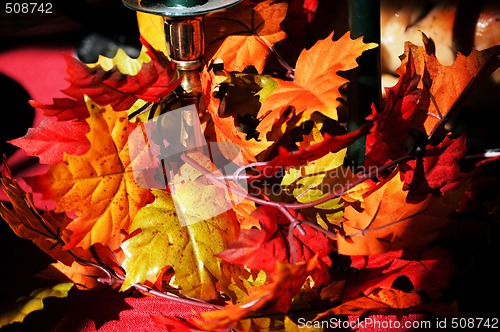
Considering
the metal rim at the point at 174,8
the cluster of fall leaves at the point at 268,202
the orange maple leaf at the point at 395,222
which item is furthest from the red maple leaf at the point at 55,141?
the orange maple leaf at the point at 395,222

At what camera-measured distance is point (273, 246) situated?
1.91 feet

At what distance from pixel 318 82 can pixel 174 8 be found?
0.57 feet

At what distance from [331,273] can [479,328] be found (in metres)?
0.16

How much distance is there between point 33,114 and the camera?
3.38ft

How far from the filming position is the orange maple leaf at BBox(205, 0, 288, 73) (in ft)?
2.63

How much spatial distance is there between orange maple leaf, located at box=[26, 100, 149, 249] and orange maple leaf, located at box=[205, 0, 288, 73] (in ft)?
0.74

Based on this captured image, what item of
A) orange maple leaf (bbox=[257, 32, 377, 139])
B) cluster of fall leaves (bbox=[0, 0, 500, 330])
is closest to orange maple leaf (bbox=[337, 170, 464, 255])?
cluster of fall leaves (bbox=[0, 0, 500, 330])

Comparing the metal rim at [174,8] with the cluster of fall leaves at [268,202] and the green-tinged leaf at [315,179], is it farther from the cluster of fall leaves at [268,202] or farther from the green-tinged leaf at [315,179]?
the green-tinged leaf at [315,179]

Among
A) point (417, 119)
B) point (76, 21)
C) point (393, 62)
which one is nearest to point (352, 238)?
point (417, 119)

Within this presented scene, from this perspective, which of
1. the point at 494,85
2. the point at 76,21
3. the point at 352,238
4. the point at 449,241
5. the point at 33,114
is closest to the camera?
the point at 352,238

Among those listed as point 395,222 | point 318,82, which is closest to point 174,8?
point 318,82

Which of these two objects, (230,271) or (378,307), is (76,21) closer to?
(230,271)

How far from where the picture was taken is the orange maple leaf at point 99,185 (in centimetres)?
58

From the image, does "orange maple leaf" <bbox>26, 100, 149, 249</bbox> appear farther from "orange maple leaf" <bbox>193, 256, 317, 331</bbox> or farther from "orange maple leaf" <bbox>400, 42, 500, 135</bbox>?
"orange maple leaf" <bbox>400, 42, 500, 135</bbox>
